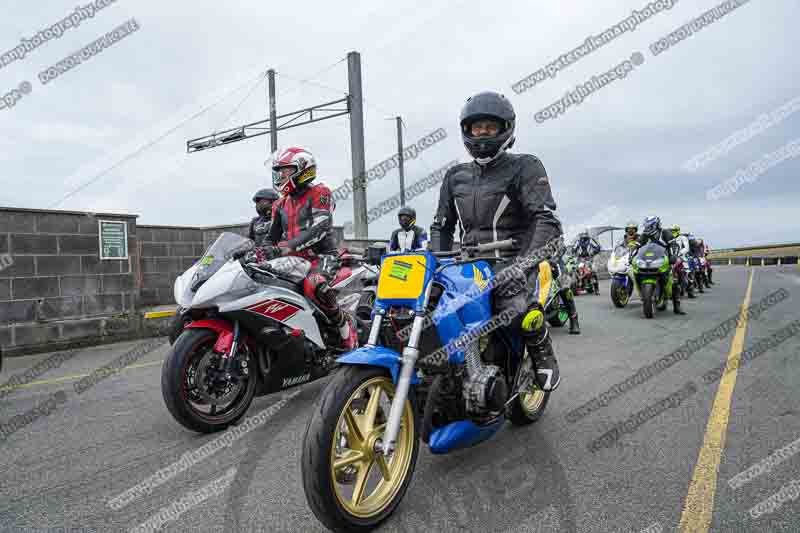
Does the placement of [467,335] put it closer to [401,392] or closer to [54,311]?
[401,392]

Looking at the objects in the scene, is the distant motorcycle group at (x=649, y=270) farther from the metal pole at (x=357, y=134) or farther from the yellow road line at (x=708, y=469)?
the metal pole at (x=357, y=134)

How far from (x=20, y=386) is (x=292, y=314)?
3342 millimetres

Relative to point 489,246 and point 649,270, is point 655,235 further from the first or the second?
point 489,246

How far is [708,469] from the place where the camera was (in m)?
3.01

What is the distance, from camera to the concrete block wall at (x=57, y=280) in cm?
794

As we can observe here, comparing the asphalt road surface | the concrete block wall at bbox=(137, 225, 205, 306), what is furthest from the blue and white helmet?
the concrete block wall at bbox=(137, 225, 205, 306)

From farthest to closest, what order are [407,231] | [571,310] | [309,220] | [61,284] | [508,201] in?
[407,231]
[61,284]
[571,310]
[309,220]
[508,201]

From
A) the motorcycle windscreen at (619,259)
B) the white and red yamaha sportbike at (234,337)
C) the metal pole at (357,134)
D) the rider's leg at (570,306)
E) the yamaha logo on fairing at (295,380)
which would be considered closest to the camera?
the white and red yamaha sportbike at (234,337)

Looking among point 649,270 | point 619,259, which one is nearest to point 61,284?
point 649,270

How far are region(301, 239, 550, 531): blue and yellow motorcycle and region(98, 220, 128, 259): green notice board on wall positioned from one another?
25.9ft

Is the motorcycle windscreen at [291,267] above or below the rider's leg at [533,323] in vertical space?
above

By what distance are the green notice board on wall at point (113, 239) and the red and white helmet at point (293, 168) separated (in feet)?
18.1

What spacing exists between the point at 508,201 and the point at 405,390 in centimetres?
155

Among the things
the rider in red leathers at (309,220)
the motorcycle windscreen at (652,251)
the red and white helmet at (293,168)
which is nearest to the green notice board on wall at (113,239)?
the rider in red leathers at (309,220)
